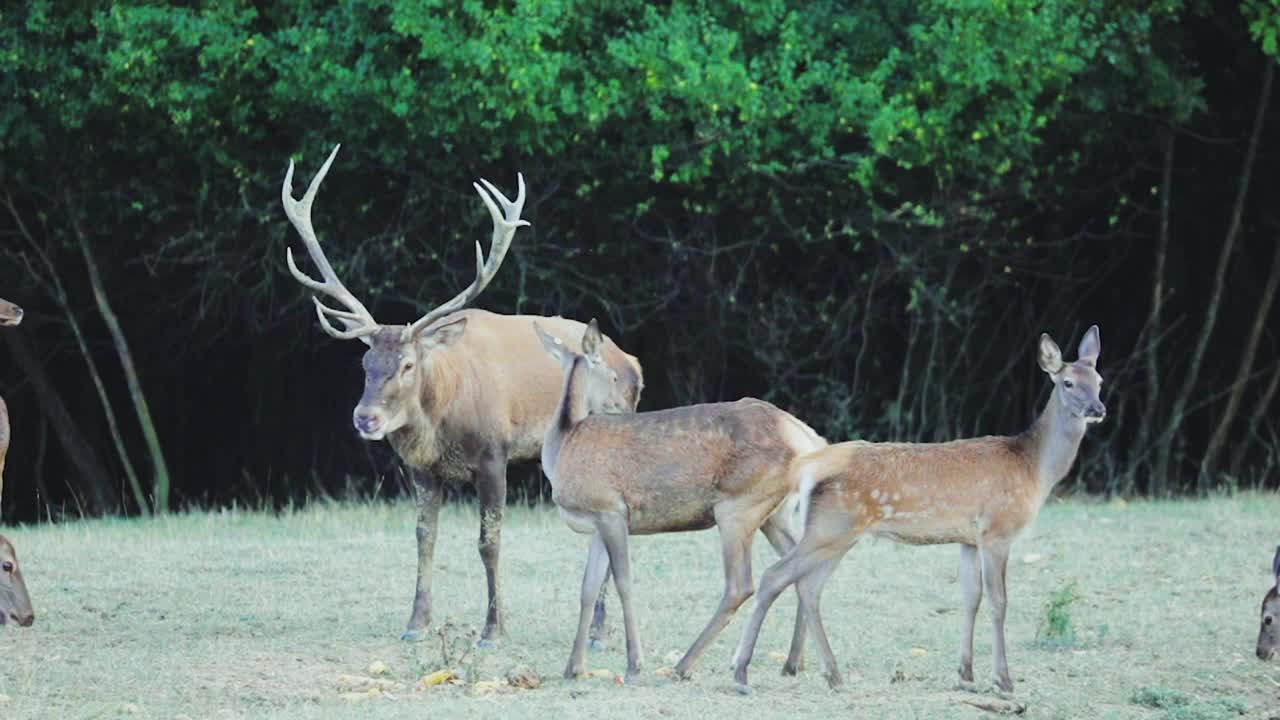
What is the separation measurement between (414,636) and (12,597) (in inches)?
74.1

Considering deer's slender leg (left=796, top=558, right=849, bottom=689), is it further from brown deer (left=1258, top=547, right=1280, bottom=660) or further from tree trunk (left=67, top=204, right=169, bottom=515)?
tree trunk (left=67, top=204, right=169, bottom=515)

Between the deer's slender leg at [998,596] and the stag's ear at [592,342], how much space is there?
217cm

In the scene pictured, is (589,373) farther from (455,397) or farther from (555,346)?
(455,397)

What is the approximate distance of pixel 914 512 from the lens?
7980 millimetres

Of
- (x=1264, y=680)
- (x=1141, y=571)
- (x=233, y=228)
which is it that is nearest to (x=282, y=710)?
(x=1264, y=680)

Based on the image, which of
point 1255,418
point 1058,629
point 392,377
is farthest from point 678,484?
point 1255,418

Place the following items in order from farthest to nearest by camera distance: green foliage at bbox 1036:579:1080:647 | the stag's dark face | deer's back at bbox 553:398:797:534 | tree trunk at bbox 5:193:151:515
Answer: tree trunk at bbox 5:193:151:515
the stag's dark face
green foliage at bbox 1036:579:1080:647
deer's back at bbox 553:398:797:534

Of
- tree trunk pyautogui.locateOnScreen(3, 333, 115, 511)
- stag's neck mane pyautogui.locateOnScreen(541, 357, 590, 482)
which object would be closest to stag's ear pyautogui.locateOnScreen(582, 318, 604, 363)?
stag's neck mane pyautogui.locateOnScreen(541, 357, 590, 482)

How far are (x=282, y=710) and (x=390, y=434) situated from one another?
7.78 feet

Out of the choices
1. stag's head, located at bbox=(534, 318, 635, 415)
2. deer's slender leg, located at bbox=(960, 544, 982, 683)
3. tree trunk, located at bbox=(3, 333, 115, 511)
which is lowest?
tree trunk, located at bbox=(3, 333, 115, 511)

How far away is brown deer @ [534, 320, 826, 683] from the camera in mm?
8195

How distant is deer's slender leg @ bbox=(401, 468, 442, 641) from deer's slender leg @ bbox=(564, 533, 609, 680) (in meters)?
1.30

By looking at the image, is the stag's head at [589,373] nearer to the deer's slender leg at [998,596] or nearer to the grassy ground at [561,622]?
the grassy ground at [561,622]

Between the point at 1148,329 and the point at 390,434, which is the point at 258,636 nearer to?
the point at 390,434
